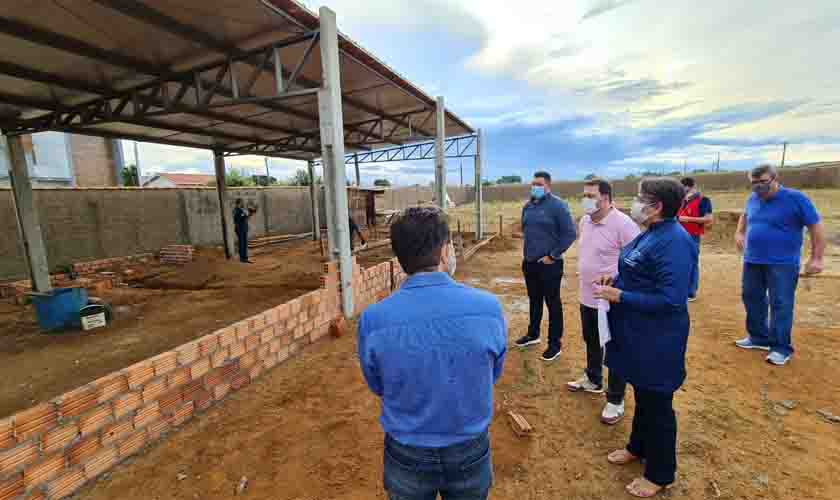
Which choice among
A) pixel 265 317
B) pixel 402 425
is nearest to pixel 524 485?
pixel 402 425

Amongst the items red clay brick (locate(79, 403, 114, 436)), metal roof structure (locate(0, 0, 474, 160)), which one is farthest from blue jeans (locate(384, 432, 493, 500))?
metal roof structure (locate(0, 0, 474, 160))

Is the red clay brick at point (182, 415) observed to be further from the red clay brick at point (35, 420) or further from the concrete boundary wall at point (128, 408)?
the red clay brick at point (35, 420)

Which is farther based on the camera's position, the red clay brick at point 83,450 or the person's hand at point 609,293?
the red clay brick at point 83,450

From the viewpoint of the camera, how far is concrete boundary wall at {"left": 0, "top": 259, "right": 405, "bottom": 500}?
203 centimetres

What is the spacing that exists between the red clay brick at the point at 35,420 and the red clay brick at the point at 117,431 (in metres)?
0.36

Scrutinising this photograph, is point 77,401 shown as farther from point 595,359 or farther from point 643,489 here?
point 595,359

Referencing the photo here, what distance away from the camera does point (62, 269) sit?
8898mm

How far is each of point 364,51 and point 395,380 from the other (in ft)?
18.2

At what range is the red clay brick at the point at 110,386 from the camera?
238cm

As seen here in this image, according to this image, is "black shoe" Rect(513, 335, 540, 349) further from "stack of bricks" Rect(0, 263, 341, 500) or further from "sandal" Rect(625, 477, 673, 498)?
"stack of bricks" Rect(0, 263, 341, 500)

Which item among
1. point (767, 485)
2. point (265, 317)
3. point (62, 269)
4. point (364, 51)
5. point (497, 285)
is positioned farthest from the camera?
point (62, 269)

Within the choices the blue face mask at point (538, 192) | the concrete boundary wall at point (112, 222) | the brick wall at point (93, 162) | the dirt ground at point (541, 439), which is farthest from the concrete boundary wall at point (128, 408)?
the brick wall at point (93, 162)

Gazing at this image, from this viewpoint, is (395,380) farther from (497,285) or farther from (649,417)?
(497,285)

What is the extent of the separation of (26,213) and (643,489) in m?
10.2
